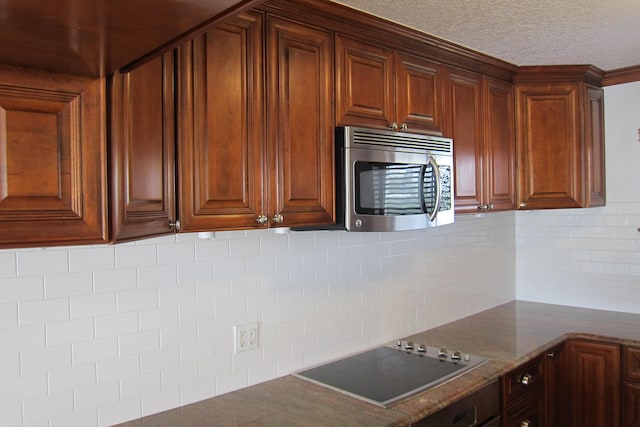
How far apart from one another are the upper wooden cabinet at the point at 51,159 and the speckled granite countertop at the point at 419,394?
864mm

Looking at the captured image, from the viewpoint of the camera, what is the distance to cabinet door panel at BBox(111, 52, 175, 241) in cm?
133

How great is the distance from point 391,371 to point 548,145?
5.81 ft

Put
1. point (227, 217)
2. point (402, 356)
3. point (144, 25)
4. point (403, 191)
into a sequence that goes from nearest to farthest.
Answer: point (144, 25) < point (227, 217) < point (403, 191) < point (402, 356)

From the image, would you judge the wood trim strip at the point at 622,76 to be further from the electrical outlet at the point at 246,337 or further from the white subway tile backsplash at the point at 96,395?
the white subway tile backsplash at the point at 96,395

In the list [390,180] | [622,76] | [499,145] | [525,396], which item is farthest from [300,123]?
[622,76]

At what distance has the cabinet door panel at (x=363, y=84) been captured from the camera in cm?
213

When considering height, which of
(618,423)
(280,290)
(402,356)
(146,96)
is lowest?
(618,423)

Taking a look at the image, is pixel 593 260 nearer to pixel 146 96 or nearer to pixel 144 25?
pixel 146 96

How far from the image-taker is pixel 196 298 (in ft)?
6.53

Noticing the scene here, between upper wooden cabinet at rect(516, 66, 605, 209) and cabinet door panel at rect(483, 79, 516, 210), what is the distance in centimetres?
7

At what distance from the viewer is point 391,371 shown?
235cm

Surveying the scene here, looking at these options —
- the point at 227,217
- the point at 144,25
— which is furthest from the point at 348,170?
the point at 144,25

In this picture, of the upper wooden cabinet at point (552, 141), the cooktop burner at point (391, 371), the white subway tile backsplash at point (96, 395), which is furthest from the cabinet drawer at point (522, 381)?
the white subway tile backsplash at point (96, 395)

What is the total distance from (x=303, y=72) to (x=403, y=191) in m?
0.65
